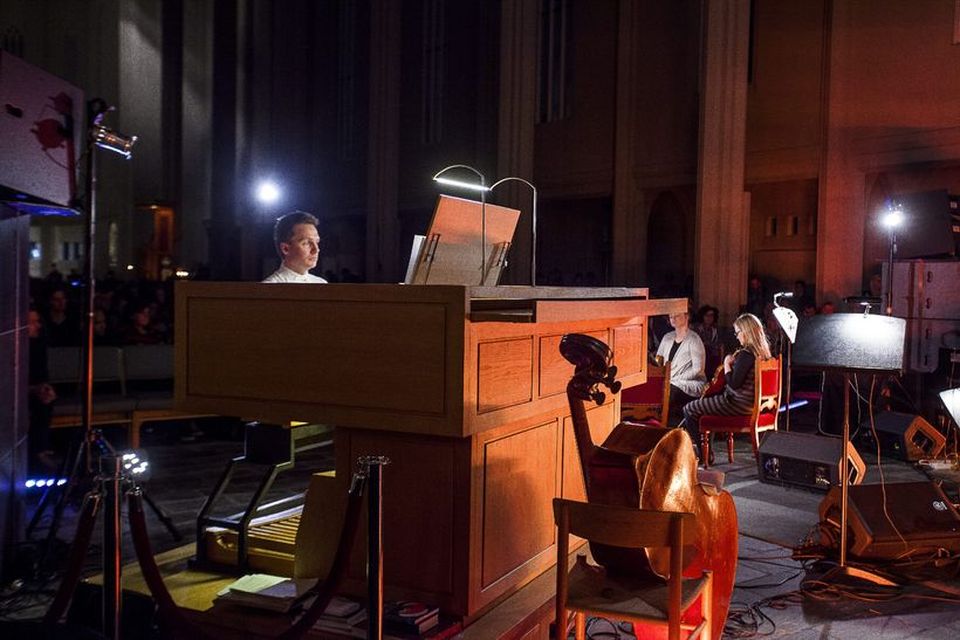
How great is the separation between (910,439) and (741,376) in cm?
195

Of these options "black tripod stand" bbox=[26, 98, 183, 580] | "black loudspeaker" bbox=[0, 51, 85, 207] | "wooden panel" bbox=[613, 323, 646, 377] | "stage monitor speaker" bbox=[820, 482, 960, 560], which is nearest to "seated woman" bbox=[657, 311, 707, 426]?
"stage monitor speaker" bbox=[820, 482, 960, 560]

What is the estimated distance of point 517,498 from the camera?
3.20m

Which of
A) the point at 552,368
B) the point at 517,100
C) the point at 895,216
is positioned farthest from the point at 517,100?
the point at 552,368

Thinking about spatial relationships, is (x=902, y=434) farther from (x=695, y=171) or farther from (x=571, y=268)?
(x=571, y=268)

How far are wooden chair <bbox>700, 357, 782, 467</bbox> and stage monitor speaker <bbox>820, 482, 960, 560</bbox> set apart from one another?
6.33ft

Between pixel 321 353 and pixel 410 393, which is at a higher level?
pixel 321 353

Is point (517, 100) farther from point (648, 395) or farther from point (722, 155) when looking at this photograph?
point (648, 395)

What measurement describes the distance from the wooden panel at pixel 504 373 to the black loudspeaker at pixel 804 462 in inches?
142

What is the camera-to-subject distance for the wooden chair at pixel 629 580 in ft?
8.30

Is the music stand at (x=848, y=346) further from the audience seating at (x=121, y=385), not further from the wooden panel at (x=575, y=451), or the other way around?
the audience seating at (x=121, y=385)

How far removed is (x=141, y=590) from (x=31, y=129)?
2.46 metres

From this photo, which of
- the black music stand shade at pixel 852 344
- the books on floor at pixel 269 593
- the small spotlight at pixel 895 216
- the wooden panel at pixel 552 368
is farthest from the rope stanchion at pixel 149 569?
the small spotlight at pixel 895 216

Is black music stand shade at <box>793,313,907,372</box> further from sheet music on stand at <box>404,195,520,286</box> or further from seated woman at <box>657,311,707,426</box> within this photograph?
seated woman at <box>657,311,707,426</box>

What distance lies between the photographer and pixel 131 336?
871 centimetres
